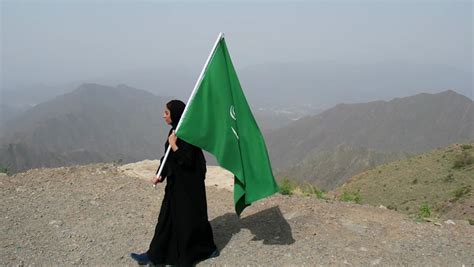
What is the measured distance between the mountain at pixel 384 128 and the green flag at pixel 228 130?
86.6 meters

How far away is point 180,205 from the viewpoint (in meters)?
6.27

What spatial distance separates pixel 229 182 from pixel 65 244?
4343 millimetres

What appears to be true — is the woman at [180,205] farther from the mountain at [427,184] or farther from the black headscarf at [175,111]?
the mountain at [427,184]

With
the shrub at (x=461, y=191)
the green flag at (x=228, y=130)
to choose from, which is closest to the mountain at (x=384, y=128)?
the shrub at (x=461, y=191)

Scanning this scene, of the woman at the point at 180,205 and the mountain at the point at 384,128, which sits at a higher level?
the woman at the point at 180,205

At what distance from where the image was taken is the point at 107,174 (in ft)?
36.4

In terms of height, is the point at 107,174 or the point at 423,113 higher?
the point at 107,174

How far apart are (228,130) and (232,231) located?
207 cm

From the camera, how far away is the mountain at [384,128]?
356 feet

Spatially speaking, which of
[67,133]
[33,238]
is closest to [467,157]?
[33,238]

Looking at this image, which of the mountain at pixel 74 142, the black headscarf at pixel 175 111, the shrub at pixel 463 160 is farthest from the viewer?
the mountain at pixel 74 142

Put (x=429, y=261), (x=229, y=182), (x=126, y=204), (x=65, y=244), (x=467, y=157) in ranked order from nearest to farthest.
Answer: (x=429, y=261) → (x=65, y=244) → (x=126, y=204) → (x=229, y=182) → (x=467, y=157)

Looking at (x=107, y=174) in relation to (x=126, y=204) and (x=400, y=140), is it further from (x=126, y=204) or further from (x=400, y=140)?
(x=400, y=140)

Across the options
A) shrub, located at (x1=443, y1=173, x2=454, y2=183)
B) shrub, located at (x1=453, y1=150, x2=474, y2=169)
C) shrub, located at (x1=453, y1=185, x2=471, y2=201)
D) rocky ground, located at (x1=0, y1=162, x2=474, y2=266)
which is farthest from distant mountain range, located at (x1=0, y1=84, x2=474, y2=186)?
rocky ground, located at (x1=0, y1=162, x2=474, y2=266)
